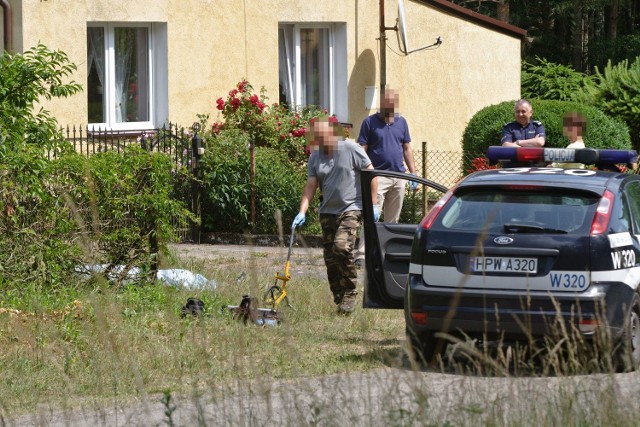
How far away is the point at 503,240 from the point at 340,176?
9.29ft

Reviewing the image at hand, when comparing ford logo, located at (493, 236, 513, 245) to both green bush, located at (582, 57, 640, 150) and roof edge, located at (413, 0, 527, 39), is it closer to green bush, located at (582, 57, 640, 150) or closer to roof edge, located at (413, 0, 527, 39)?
green bush, located at (582, 57, 640, 150)

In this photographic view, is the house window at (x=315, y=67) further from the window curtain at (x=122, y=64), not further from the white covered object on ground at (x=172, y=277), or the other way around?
the white covered object on ground at (x=172, y=277)

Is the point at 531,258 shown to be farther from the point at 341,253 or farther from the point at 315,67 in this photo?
the point at 315,67

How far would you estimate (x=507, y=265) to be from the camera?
8203mm

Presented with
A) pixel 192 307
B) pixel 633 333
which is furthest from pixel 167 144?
pixel 633 333

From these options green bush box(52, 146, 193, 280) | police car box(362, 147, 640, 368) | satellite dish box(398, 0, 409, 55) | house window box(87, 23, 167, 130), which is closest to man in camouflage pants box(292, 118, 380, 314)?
green bush box(52, 146, 193, 280)

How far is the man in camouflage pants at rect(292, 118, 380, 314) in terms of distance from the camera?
10.8 meters

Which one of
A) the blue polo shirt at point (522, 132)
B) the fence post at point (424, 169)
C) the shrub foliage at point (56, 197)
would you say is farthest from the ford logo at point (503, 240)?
the fence post at point (424, 169)

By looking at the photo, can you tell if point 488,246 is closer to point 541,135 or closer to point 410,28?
point 541,135

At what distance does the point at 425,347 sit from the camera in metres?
8.70

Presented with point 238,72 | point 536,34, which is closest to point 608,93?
point 238,72

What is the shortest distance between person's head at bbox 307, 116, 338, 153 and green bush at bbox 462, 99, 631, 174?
854 centimetres

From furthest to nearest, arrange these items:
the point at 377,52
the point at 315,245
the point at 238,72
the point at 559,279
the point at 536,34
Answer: the point at 536,34 < the point at 377,52 < the point at 238,72 < the point at 315,245 < the point at 559,279

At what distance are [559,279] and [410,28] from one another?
13.5 metres
